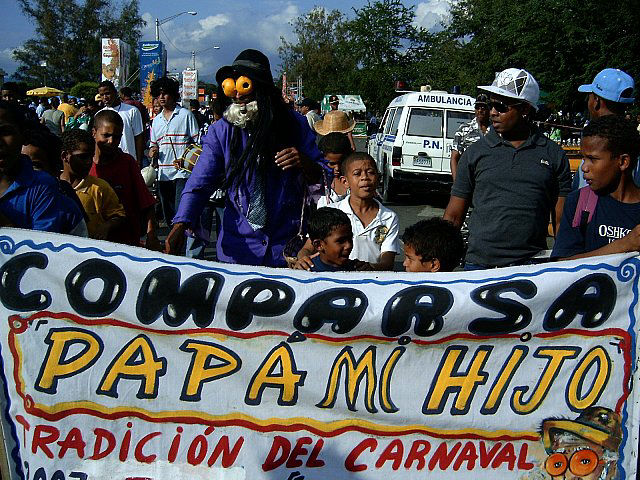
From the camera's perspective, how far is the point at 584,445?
3.14m

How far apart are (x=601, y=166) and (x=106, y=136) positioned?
3291 mm

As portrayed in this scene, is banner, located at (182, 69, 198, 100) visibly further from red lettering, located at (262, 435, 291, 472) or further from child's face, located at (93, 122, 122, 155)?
red lettering, located at (262, 435, 291, 472)

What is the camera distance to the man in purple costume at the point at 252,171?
13.1 ft

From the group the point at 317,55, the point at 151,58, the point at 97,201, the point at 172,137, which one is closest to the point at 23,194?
the point at 97,201

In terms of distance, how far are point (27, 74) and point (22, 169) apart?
7842cm

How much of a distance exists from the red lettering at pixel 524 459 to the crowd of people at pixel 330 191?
3.10 feet

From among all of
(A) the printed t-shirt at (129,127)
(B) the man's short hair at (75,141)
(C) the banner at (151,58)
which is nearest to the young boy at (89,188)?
(B) the man's short hair at (75,141)

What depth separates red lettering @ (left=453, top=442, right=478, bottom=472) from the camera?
312 cm

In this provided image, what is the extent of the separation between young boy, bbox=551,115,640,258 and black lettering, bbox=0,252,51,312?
235cm

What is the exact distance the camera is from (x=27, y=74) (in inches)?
2965

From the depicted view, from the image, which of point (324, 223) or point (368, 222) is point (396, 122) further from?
point (324, 223)

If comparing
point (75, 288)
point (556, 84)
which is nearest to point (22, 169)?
point (75, 288)

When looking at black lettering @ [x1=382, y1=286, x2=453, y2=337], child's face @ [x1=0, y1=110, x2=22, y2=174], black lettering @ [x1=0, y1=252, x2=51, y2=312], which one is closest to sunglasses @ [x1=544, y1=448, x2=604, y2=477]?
black lettering @ [x1=382, y1=286, x2=453, y2=337]

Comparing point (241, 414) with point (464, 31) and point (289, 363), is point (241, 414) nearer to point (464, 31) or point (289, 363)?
point (289, 363)
